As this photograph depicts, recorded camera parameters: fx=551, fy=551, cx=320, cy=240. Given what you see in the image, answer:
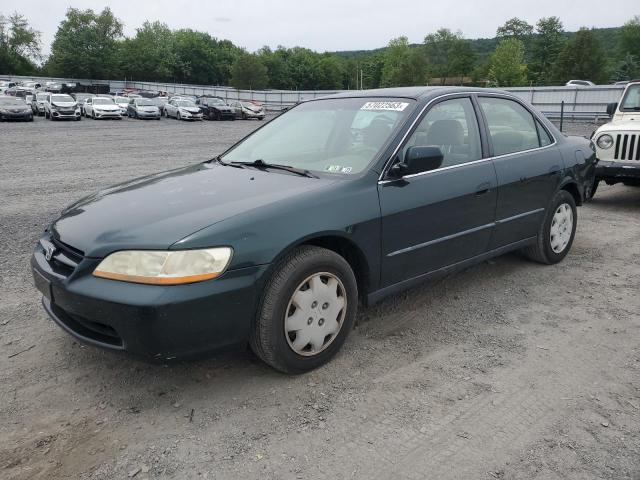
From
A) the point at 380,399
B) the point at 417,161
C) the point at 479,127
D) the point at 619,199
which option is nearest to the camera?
the point at 380,399

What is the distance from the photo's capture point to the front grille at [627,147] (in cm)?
753

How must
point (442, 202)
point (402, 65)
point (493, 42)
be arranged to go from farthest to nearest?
point (493, 42), point (402, 65), point (442, 202)

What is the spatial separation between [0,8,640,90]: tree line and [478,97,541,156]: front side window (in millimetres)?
67300

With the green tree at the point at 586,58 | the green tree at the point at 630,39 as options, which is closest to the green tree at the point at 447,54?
the green tree at the point at 630,39

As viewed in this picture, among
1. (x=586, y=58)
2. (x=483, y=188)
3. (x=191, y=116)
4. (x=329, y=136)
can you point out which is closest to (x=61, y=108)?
(x=191, y=116)

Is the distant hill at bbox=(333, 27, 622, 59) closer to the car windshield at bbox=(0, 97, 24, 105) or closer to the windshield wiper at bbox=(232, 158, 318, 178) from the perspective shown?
the car windshield at bbox=(0, 97, 24, 105)

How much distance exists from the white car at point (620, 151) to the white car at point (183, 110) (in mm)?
27231

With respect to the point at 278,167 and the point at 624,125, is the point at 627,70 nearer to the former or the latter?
the point at 624,125

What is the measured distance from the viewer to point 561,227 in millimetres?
5219

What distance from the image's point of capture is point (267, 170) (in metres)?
3.80

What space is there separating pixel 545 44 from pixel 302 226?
106802mm

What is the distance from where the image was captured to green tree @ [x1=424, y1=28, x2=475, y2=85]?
110 m

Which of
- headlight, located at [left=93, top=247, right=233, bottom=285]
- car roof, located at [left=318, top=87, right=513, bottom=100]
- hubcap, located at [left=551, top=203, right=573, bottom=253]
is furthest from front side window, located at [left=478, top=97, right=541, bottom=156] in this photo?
headlight, located at [left=93, top=247, right=233, bottom=285]

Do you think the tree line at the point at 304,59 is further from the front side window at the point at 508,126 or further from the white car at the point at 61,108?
the front side window at the point at 508,126
